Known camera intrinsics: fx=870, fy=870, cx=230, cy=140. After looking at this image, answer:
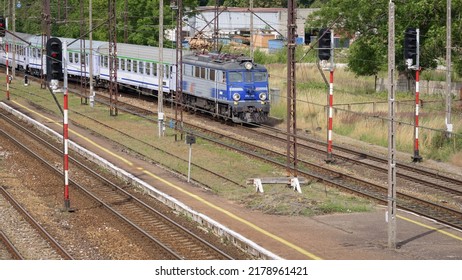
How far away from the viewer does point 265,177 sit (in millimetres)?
26922

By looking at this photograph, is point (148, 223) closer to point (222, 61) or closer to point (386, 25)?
point (222, 61)

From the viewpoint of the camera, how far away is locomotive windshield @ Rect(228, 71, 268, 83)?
38750 millimetres

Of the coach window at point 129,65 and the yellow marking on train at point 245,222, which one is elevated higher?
the coach window at point 129,65

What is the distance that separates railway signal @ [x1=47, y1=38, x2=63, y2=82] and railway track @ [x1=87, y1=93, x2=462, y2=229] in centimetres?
736

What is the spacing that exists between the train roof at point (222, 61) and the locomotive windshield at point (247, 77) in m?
0.23

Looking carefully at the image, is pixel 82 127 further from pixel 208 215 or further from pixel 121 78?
pixel 208 215

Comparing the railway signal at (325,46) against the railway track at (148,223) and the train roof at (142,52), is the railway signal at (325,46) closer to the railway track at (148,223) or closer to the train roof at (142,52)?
the railway track at (148,223)

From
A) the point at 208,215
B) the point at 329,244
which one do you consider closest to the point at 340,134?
the point at 208,215

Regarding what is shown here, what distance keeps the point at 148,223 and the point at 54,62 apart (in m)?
4.53

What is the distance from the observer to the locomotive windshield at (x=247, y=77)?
3875 cm

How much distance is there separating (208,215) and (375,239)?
14.2 feet

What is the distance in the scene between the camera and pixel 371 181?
87.8 ft

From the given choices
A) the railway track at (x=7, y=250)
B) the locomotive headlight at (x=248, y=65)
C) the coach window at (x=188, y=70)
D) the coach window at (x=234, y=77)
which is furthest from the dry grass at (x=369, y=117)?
the railway track at (x=7, y=250)

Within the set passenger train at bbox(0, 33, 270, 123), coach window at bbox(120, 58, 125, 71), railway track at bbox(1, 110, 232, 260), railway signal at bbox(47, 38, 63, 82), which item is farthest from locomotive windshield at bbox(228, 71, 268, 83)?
railway signal at bbox(47, 38, 63, 82)
